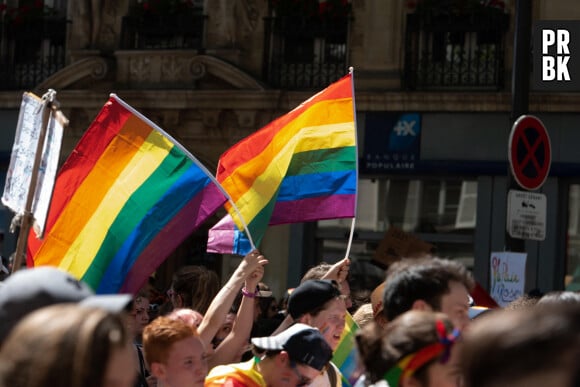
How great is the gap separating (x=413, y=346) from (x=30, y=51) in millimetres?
19335

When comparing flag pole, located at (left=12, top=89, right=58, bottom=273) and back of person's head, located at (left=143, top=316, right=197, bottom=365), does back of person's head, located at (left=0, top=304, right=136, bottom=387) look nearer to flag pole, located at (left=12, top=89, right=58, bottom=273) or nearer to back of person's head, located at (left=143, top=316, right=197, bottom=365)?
back of person's head, located at (left=143, top=316, right=197, bottom=365)

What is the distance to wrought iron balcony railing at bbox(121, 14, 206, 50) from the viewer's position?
21.5 meters

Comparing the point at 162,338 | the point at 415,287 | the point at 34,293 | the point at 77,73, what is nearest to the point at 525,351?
the point at 34,293

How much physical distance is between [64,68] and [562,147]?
24.1 feet

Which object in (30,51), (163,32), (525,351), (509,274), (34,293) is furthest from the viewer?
(30,51)

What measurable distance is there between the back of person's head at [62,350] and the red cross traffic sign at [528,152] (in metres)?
9.36

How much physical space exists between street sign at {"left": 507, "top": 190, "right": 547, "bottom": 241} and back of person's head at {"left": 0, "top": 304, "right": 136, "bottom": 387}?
9494mm

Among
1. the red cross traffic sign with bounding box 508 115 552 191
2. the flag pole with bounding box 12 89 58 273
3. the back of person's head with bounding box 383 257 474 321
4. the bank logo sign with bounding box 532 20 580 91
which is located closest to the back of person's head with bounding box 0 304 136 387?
the back of person's head with bounding box 383 257 474 321

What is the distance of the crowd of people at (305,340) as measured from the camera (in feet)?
10.0

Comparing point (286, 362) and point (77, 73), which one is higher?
point (77, 73)

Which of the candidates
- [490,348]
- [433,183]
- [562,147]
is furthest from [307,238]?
[490,348]

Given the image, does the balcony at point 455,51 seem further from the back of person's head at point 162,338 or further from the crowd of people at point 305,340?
the back of person's head at point 162,338

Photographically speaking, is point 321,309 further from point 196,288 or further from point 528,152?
point 528,152

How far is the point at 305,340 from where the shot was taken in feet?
20.9
